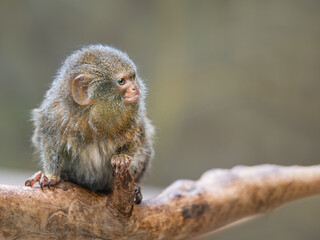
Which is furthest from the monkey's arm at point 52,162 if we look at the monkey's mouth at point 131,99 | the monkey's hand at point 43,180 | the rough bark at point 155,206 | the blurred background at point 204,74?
the blurred background at point 204,74

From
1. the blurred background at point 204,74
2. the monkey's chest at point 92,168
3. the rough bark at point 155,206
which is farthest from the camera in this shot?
the blurred background at point 204,74

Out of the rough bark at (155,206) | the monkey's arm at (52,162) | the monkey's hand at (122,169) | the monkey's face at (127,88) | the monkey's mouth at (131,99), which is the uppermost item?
the monkey's face at (127,88)

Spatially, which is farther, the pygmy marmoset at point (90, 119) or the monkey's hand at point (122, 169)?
the pygmy marmoset at point (90, 119)

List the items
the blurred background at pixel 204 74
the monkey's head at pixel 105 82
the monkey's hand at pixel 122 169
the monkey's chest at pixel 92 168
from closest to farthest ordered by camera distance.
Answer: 1. the monkey's hand at pixel 122 169
2. the monkey's head at pixel 105 82
3. the monkey's chest at pixel 92 168
4. the blurred background at pixel 204 74

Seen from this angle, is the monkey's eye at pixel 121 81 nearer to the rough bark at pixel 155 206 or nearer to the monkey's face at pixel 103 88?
the monkey's face at pixel 103 88

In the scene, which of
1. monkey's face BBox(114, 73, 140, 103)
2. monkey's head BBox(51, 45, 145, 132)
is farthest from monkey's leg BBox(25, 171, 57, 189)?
monkey's face BBox(114, 73, 140, 103)

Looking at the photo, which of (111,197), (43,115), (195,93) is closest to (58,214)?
(111,197)

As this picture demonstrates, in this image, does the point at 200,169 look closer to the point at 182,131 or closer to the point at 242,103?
the point at 182,131

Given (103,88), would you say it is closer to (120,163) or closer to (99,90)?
(99,90)
